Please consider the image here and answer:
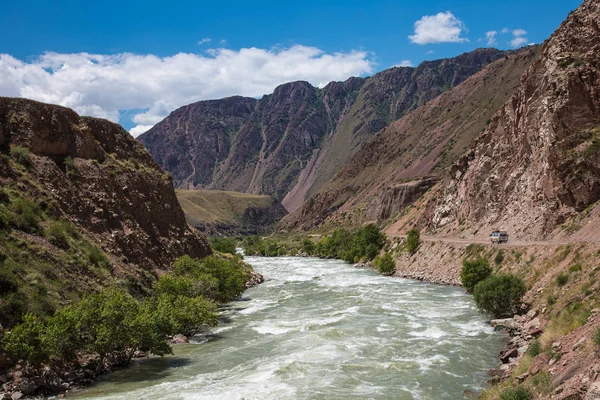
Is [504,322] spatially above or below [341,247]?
above

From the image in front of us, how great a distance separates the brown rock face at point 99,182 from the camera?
36812 millimetres

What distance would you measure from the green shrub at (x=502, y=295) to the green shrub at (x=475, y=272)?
34.0ft

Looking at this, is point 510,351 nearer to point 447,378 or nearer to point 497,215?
point 447,378

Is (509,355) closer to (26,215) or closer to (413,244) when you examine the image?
(26,215)

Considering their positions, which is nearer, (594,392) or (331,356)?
(594,392)

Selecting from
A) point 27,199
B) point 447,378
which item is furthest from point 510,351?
point 27,199

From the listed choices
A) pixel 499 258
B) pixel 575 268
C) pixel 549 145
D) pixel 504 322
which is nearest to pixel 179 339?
pixel 504 322

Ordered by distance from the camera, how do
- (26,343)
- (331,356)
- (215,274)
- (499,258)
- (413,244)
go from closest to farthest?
(26,343)
(331,356)
(499,258)
(215,274)
(413,244)

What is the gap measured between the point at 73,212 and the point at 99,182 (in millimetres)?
5912

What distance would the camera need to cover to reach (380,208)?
116875mm

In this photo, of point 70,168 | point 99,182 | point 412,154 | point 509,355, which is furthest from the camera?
point 412,154

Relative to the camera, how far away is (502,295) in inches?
1118

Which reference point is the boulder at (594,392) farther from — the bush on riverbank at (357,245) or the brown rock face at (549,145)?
the bush on riverbank at (357,245)

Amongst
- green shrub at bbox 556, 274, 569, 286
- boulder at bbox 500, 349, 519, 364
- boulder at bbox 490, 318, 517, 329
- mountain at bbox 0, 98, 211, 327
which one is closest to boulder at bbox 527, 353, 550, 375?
boulder at bbox 500, 349, 519, 364
